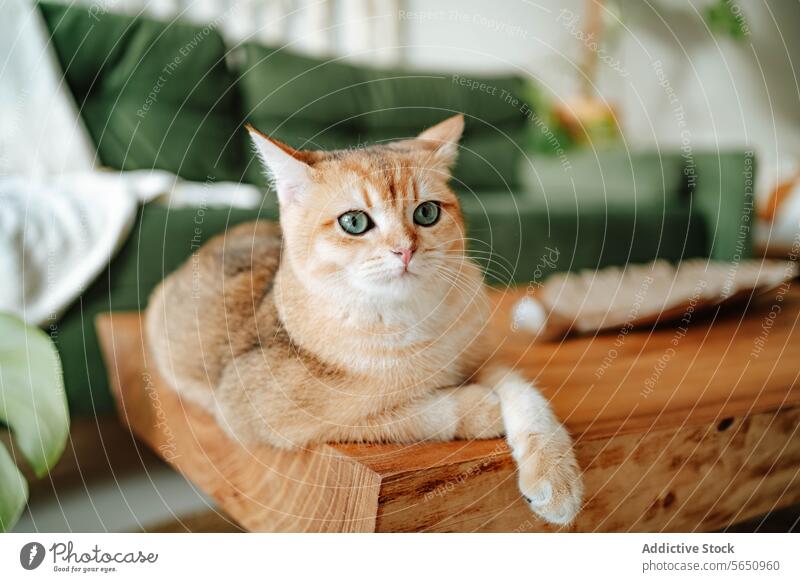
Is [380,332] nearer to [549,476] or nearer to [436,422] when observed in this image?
[436,422]

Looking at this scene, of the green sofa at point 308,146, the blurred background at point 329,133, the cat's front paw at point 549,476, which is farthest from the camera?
the green sofa at point 308,146

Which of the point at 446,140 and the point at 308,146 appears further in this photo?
the point at 308,146

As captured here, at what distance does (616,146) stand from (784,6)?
0.61 m

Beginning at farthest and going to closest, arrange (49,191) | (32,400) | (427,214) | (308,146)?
(308,146), (49,191), (32,400), (427,214)

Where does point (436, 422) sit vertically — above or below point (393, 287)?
below

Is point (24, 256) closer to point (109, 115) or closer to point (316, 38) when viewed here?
point (109, 115)

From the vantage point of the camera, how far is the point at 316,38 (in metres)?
1.17

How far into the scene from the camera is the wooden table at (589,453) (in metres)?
0.58
